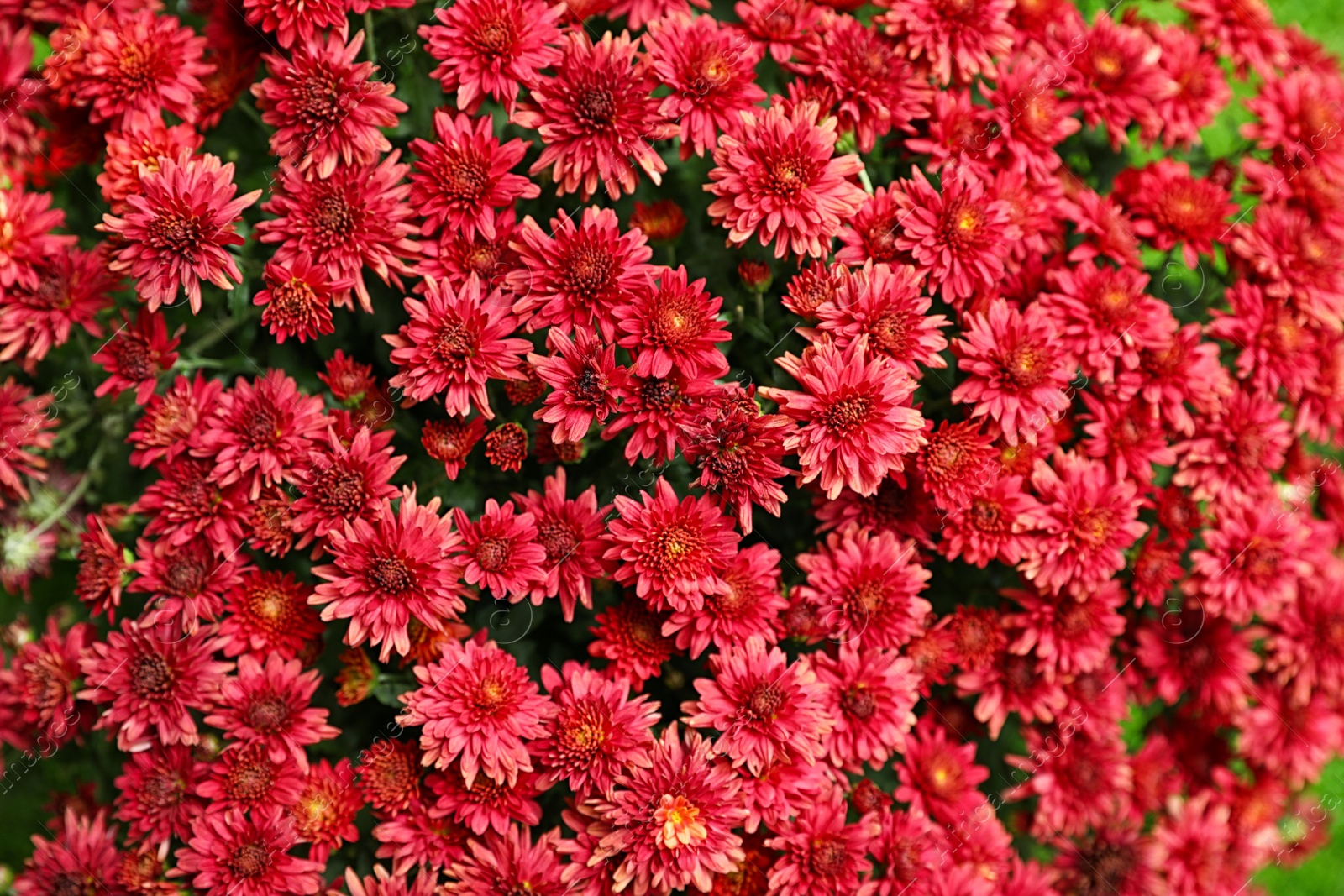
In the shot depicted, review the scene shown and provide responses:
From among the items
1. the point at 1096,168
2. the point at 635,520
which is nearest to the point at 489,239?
the point at 635,520

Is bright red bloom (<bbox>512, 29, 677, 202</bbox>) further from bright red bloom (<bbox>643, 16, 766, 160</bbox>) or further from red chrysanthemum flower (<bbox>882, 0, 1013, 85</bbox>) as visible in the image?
red chrysanthemum flower (<bbox>882, 0, 1013, 85</bbox>)

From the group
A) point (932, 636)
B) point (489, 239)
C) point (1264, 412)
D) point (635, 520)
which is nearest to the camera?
point (635, 520)

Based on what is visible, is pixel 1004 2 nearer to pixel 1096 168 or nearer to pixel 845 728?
pixel 1096 168

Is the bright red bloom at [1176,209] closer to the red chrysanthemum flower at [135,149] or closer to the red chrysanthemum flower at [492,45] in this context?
the red chrysanthemum flower at [492,45]

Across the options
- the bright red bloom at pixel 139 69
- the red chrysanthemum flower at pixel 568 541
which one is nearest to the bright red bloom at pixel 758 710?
the red chrysanthemum flower at pixel 568 541

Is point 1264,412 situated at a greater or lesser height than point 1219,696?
greater

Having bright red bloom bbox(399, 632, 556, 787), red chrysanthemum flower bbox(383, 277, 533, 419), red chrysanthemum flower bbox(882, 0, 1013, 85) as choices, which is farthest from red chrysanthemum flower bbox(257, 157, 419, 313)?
red chrysanthemum flower bbox(882, 0, 1013, 85)
